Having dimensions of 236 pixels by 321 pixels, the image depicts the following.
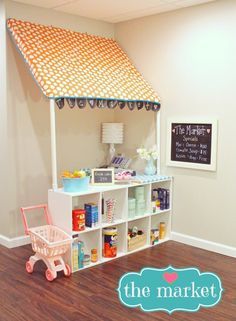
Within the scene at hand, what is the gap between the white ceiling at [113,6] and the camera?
385 centimetres

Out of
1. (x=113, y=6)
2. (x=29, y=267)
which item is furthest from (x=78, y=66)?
(x=29, y=267)

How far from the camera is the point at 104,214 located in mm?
3840

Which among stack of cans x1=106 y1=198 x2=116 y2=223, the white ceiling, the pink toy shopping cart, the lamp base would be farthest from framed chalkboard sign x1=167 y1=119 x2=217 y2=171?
the pink toy shopping cart

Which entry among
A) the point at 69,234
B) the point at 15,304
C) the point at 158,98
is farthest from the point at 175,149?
the point at 15,304

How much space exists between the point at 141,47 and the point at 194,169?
5.01ft

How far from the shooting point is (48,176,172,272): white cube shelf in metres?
3.50

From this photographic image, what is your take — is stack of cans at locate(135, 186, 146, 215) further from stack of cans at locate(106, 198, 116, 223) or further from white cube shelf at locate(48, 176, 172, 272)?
stack of cans at locate(106, 198, 116, 223)

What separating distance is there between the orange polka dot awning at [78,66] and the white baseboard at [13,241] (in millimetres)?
1584

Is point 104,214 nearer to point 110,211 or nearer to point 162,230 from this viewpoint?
point 110,211

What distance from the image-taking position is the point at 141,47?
452 centimetres

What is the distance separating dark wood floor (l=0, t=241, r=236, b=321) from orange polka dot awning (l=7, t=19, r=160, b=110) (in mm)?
1552

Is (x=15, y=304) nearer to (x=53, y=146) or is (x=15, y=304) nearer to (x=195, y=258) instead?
(x=53, y=146)

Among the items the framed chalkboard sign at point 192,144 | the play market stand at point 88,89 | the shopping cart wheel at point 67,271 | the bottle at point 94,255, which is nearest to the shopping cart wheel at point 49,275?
the shopping cart wheel at point 67,271

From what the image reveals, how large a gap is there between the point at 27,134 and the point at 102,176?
3.03ft
